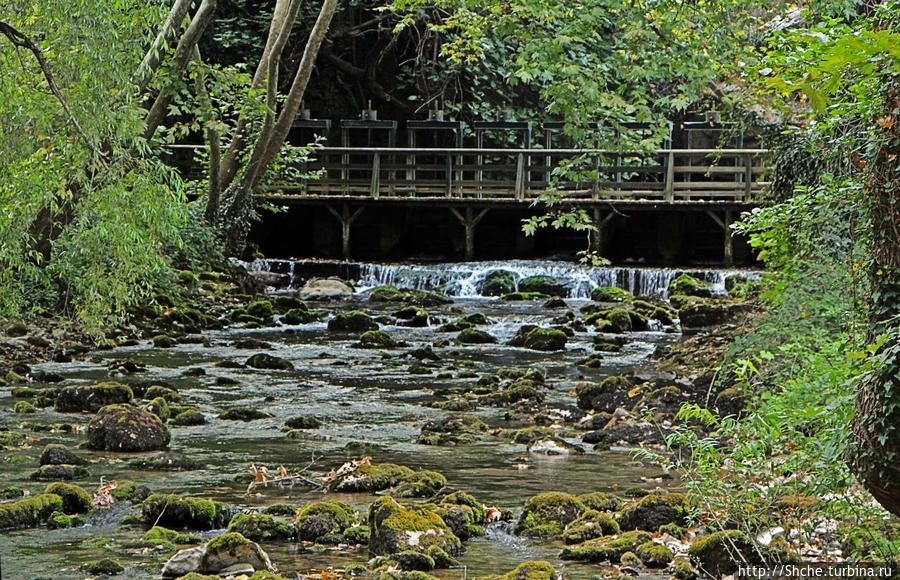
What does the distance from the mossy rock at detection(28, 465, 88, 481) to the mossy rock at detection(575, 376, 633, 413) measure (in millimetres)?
4945

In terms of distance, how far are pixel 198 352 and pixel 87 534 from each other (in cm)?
839

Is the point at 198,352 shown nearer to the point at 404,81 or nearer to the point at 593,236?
the point at 593,236

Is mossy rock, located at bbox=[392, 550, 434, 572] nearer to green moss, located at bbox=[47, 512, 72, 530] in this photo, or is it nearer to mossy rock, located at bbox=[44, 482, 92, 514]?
green moss, located at bbox=[47, 512, 72, 530]

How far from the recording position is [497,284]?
2164 cm

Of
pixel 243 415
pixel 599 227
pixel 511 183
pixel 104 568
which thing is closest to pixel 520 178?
pixel 511 183

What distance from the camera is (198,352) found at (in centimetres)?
1442

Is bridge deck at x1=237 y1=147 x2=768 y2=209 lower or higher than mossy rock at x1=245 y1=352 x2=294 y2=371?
higher

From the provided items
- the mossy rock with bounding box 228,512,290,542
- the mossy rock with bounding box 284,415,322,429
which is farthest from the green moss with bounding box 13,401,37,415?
the mossy rock with bounding box 228,512,290,542

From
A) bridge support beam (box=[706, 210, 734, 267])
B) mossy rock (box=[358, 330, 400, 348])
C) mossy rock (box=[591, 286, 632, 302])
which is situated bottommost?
mossy rock (box=[358, 330, 400, 348])

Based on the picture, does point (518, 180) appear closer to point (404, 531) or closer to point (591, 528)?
point (591, 528)

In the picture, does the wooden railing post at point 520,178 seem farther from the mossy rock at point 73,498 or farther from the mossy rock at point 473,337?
the mossy rock at point 73,498

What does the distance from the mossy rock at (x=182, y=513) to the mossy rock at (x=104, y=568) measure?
89 cm

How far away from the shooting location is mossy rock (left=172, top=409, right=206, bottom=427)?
9625mm

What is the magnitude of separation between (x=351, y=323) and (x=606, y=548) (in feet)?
38.1
